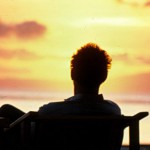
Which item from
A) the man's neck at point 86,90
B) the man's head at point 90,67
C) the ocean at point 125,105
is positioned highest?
the ocean at point 125,105

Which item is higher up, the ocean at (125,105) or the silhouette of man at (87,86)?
the ocean at (125,105)

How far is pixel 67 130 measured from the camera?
170 inches

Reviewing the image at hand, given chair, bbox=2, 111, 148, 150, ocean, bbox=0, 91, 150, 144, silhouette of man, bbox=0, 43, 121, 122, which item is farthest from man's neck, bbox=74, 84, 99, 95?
ocean, bbox=0, 91, 150, 144

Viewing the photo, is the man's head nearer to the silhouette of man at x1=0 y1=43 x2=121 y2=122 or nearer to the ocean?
the silhouette of man at x1=0 y1=43 x2=121 y2=122

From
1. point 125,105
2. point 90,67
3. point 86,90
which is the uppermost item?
point 125,105

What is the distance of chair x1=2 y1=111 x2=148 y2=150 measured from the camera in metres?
4.27

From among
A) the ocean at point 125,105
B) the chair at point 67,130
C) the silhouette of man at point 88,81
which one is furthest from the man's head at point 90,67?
the ocean at point 125,105

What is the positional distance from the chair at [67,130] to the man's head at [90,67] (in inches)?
10.5

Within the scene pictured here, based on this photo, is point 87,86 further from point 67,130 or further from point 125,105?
point 125,105

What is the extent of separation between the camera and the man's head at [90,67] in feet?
14.5

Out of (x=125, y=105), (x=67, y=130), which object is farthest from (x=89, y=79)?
(x=125, y=105)

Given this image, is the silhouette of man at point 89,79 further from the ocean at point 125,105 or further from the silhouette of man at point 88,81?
the ocean at point 125,105

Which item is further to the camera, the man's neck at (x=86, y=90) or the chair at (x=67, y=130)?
the man's neck at (x=86, y=90)

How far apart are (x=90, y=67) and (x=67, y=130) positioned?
0.45 m
